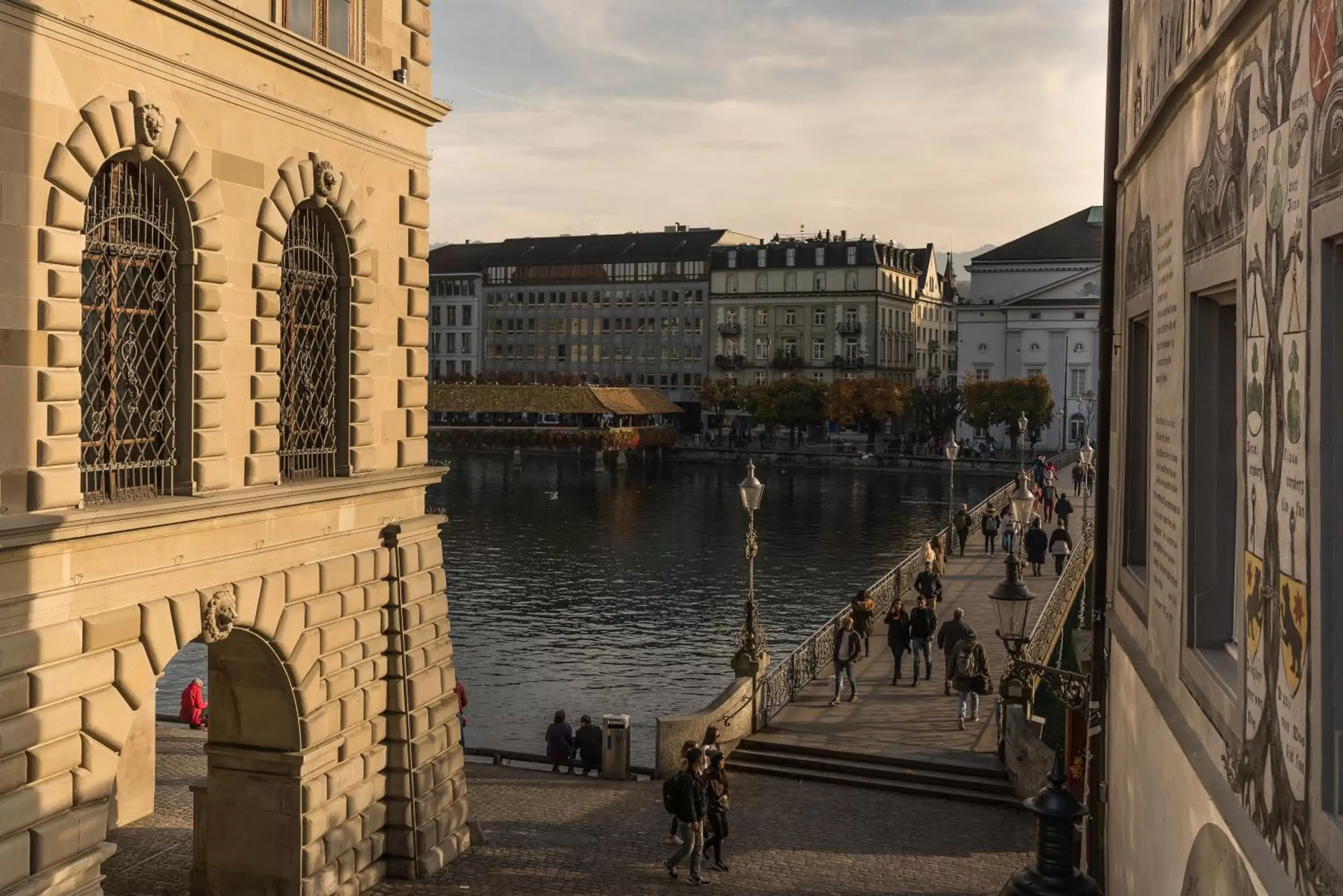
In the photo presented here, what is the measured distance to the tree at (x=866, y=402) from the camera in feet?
398

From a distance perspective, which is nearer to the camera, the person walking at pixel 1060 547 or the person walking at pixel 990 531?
the person walking at pixel 1060 547

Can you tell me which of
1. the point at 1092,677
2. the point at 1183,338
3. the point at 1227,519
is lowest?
the point at 1092,677

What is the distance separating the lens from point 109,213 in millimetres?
12852

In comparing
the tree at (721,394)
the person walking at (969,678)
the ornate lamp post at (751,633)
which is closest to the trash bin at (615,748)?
the ornate lamp post at (751,633)

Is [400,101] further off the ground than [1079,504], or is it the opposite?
[400,101]

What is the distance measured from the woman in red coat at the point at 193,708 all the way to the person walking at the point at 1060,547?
81.4 feet

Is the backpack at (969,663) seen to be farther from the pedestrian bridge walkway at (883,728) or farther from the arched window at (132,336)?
the arched window at (132,336)

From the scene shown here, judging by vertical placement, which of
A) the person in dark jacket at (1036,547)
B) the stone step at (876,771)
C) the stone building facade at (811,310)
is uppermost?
the stone building facade at (811,310)

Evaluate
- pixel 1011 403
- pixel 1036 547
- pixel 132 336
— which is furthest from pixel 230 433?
pixel 1011 403

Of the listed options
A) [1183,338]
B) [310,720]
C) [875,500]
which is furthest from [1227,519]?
[875,500]

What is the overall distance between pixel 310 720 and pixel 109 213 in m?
6.02

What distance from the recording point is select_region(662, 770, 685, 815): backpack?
17.6m

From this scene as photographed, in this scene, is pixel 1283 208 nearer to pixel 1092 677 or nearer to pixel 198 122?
pixel 1092 677

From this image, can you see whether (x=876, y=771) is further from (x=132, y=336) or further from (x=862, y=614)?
(x=132, y=336)
